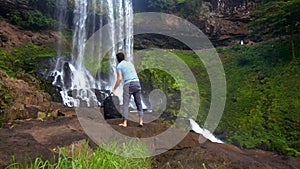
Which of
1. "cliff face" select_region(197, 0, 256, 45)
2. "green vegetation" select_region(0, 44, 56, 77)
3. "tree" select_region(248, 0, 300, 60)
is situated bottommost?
"green vegetation" select_region(0, 44, 56, 77)

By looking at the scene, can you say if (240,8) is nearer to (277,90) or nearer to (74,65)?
(277,90)

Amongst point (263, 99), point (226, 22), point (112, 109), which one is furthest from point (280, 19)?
point (112, 109)

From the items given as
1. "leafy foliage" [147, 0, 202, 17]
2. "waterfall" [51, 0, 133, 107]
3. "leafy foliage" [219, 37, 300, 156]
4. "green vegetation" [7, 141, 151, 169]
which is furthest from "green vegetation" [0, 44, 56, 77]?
"green vegetation" [7, 141, 151, 169]

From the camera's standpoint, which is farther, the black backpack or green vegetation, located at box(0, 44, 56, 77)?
green vegetation, located at box(0, 44, 56, 77)

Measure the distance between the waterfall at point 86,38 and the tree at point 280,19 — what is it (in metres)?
10.1

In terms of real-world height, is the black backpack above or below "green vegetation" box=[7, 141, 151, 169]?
above

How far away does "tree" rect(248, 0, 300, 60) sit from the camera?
65.8ft

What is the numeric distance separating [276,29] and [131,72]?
60.2 ft

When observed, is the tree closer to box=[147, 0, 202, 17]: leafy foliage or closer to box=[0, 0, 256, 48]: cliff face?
box=[0, 0, 256, 48]: cliff face

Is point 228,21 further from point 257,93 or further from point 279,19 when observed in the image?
point 257,93

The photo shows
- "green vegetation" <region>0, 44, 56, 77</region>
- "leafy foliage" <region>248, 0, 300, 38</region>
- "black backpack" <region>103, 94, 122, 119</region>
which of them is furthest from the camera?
"green vegetation" <region>0, 44, 56, 77</region>

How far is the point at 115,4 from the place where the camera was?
2811 cm

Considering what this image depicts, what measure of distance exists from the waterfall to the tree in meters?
10.1

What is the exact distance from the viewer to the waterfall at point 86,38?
73.3 ft
